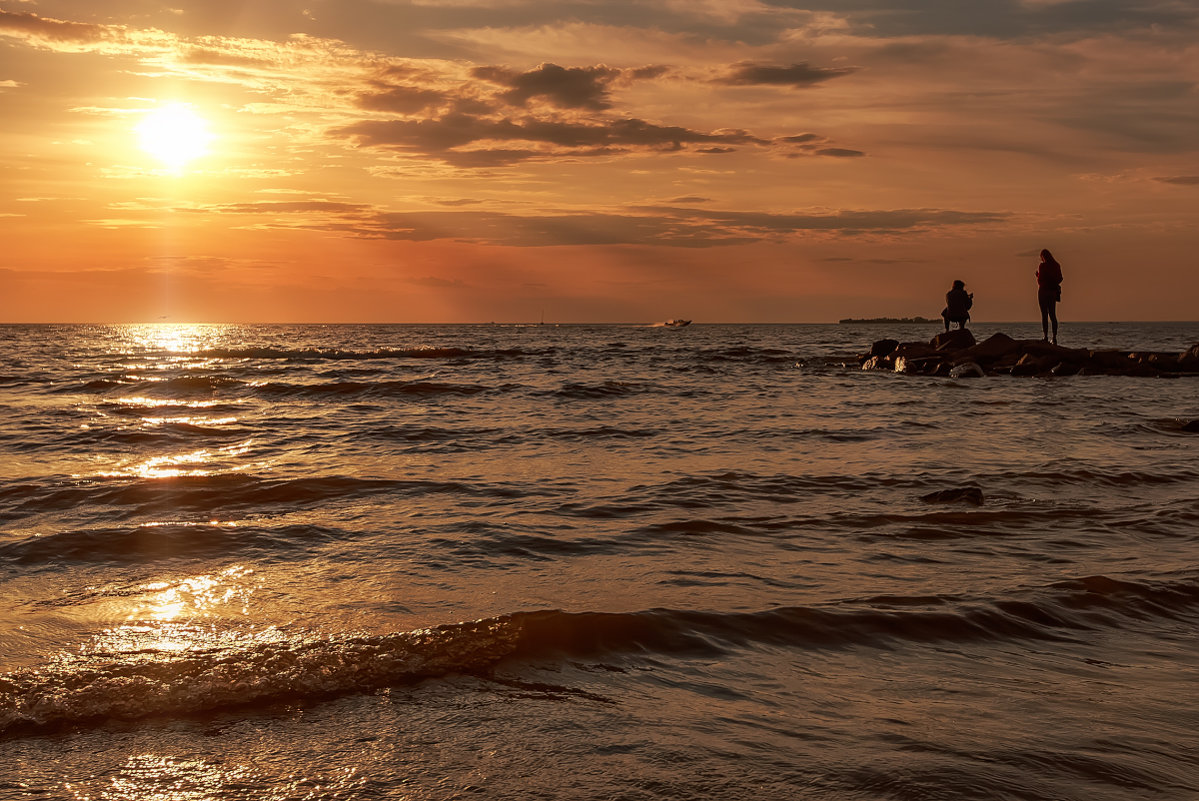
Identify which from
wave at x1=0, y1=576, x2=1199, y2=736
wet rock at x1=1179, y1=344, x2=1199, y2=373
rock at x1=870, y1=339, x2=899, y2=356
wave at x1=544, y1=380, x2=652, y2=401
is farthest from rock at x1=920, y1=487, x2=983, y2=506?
rock at x1=870, y1=339, x2=899, y2=356

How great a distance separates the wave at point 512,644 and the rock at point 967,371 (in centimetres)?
1992

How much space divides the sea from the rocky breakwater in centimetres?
1354

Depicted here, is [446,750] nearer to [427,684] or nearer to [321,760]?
[321,760]

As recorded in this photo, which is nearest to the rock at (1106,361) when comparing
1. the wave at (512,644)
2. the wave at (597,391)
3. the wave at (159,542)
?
the wave at (597,391)

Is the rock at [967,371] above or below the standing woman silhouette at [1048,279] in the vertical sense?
below

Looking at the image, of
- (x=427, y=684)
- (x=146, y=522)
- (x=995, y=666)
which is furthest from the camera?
(x=146, y=522)

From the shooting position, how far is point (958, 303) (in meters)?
29.4

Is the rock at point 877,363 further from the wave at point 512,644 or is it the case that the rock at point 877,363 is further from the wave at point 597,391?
the wave at point 512,644

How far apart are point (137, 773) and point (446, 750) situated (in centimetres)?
107

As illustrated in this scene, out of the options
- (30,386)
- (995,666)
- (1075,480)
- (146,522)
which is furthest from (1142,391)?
(30,386)

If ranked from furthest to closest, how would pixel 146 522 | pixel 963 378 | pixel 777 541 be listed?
pixel 963 378 → pixel 146 522 → pixel 777 541

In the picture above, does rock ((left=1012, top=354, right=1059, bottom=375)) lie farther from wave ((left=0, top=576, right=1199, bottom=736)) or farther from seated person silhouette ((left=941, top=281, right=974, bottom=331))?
wave ((left=0, top=576, right=1199, bottom=736))

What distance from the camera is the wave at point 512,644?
383 centimetres

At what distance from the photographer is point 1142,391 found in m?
19.9
